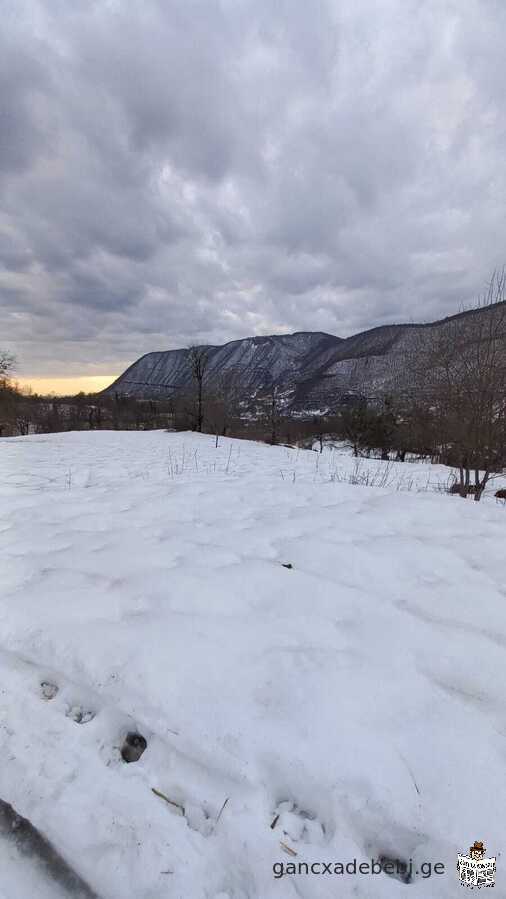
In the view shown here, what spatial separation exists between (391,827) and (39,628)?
215 centimetres

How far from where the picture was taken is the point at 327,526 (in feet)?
12.9

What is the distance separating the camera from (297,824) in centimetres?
135

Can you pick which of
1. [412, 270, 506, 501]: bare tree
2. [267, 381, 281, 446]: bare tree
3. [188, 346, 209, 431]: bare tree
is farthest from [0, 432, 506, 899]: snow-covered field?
[188, 346, 209, 431]: bare tree

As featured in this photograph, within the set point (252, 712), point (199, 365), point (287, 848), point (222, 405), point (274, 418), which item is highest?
point (199, 365)

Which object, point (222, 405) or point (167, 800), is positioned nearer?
point (167, 800)

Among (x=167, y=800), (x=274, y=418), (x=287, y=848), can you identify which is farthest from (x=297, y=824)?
(x=274, y=418)

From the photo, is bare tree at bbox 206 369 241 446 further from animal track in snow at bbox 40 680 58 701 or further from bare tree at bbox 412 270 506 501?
animal track in snow at bbox 40 680 58 701

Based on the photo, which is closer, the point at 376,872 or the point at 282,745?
the point at 376,872

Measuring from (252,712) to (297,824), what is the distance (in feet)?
1.40

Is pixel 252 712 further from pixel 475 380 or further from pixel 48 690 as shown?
pixel 475 380

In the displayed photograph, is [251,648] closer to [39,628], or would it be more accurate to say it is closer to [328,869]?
[328,869]

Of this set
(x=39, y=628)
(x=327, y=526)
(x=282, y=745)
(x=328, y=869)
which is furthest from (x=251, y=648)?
(x=327, y=526)

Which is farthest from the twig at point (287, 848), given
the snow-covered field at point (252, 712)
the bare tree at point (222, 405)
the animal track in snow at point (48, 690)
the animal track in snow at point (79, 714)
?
the bare tree at point (222, 405)

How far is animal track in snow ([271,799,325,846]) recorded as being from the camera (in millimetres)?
1316
